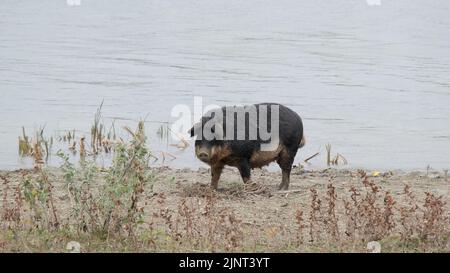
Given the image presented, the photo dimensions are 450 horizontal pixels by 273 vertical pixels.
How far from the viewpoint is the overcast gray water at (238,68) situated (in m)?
16.5

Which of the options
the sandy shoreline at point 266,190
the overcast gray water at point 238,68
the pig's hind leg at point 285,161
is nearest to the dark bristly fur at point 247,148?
the pig's hind leg at point 285,161

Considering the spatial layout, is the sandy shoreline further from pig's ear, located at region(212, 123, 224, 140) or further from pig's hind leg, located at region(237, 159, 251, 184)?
pig's ear, located at region(212, 123, 224, 140)

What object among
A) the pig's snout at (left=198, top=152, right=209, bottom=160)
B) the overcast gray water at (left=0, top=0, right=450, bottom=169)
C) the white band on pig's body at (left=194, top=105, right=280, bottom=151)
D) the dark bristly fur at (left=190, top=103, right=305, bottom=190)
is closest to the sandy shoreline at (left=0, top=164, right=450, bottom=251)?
the dark bristly fur at (left=190, top=103, right=305, bottom=190)

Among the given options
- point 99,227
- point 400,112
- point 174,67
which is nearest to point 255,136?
point 99,227

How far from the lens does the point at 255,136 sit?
11391 millimetres

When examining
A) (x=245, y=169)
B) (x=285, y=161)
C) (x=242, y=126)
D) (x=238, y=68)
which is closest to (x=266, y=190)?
(x=245, y=169)

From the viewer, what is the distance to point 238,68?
22734 millimetres

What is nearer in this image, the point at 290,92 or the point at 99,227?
the point at 99,227

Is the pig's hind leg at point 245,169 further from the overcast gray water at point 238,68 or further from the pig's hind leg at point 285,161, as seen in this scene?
the overcast gray water at point 238,68

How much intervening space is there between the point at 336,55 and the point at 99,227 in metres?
17.2

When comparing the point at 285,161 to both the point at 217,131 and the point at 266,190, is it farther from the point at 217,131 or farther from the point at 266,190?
the point at 217,131

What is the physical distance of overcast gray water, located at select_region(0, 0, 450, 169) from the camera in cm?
1655

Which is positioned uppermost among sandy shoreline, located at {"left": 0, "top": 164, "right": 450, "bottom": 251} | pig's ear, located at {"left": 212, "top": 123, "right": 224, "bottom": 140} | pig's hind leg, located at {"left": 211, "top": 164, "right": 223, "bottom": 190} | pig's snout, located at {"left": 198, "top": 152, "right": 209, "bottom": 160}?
pig's ear, located at {"left": 212, "top": 123, "right": 224, "bottom": 140}

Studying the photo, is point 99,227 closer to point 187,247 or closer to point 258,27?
point 187,247
